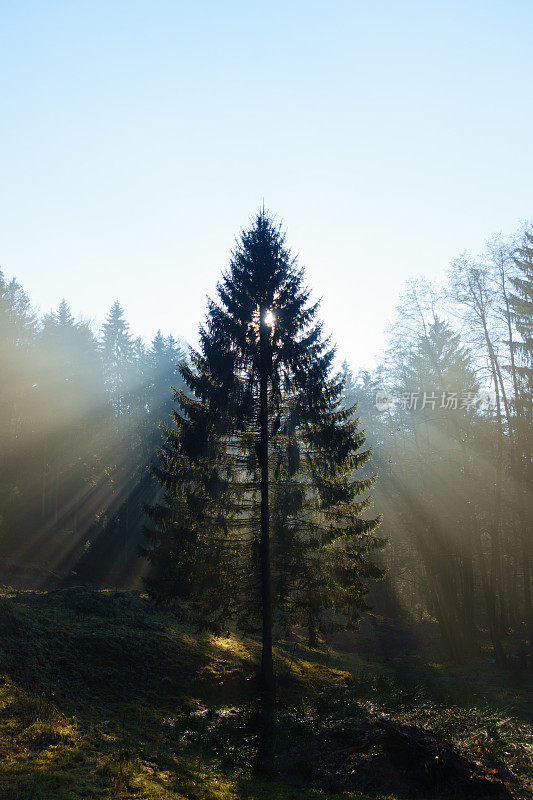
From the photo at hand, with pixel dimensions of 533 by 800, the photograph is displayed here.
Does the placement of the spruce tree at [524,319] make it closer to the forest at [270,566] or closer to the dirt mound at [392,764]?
the forest at [270,566]

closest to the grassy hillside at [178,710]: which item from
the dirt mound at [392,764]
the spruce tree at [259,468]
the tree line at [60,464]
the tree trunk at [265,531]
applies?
the dirt mound at [392,764]

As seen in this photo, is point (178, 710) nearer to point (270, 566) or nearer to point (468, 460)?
point (270, 566)

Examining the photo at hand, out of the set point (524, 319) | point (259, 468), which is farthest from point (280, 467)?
point (524, 319)

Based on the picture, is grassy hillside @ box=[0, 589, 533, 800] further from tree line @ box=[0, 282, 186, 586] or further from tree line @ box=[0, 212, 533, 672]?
tree line @ box=[0, 282, 186, 586]

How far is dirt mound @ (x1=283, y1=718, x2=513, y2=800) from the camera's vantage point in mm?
7301

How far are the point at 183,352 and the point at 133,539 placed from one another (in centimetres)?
2632

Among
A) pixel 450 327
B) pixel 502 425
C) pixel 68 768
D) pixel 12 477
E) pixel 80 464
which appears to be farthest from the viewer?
pixel 80 464

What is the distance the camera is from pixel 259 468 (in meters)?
15.2

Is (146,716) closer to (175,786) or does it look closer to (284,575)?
(175,786)

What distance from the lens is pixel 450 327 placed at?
76.3 feet

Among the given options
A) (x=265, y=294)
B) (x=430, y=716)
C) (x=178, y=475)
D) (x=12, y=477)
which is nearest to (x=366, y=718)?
(x=430, y=716)

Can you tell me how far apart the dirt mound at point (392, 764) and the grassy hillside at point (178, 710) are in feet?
0.22

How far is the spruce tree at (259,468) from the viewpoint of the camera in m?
14.2

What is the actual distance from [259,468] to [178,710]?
22.4 ft
